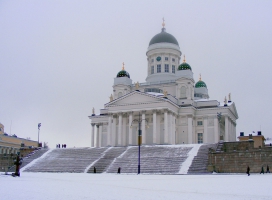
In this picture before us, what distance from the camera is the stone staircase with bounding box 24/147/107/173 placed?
153 feet

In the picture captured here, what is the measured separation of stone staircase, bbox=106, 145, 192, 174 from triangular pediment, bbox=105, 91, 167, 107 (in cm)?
1336

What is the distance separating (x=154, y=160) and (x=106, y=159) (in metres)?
7.39

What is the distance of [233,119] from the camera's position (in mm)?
74625

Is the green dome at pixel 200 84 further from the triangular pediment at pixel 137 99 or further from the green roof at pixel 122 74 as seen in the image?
the triangular pediment at pixel 137 99

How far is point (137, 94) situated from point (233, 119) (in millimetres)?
21372

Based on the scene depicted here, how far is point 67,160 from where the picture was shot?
50531mm

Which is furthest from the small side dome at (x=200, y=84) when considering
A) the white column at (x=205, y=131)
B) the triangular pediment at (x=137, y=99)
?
the triangular pediment at (x=137, y=99)

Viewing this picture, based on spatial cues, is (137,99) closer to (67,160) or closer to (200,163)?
(67,160)

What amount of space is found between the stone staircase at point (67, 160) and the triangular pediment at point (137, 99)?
43.3 feet

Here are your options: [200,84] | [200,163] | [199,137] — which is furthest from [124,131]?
[200,163]

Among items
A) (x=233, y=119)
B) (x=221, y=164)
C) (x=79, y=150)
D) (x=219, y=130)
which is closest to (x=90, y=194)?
(x=221, y=164)

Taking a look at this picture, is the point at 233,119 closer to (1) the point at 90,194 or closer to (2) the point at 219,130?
(2) the point at 219,130

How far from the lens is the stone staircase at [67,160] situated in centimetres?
4656

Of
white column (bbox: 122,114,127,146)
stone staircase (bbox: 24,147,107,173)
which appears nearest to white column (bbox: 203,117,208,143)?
white column (bbox: 122,114,127,146)
